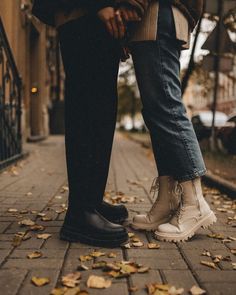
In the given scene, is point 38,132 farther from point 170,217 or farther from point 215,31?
point 170,217

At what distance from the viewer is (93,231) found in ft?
8.31

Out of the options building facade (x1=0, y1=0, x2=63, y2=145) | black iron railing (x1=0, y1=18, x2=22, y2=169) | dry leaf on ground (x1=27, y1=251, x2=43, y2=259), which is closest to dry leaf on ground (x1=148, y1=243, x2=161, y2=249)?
dry leaf on ground (x1=27, y1=251, x2=43, y2=259)

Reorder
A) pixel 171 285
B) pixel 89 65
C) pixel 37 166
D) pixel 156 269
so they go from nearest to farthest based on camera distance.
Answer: pixel 171 285 → pixel 156 269 → pixel 89 65 → pixel 37 166

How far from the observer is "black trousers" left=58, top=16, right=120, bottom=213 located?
251 centimetres

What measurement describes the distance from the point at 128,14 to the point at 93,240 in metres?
1.23

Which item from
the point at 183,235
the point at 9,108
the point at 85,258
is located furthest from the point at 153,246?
the point at 9,108

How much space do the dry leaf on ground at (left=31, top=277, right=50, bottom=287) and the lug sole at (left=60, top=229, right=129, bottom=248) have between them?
1.80 feet

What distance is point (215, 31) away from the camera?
295 inches

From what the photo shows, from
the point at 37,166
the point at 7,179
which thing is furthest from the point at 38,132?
the point at 7,179

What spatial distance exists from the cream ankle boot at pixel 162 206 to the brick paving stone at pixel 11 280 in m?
1.01

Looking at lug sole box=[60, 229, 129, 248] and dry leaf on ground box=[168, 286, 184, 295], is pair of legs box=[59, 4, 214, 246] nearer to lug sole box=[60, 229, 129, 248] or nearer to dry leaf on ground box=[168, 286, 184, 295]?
lug sole box=[60, 229, 129, 248]

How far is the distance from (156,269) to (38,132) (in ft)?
47.4

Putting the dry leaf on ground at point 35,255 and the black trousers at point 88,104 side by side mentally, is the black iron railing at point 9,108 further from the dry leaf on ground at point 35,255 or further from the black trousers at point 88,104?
the dry leaf on ground at point 35,255

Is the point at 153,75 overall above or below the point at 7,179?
above
